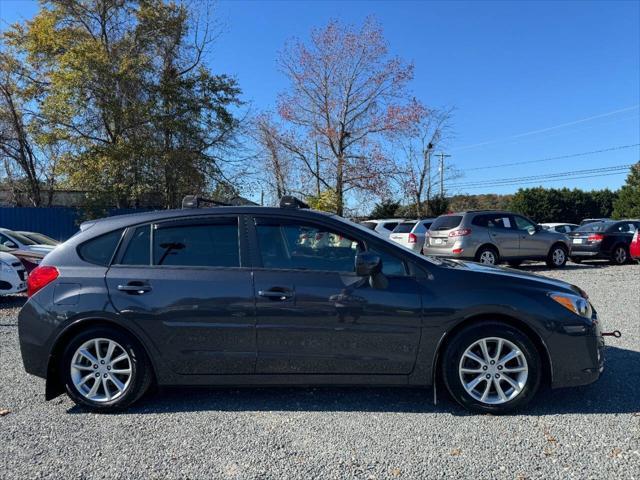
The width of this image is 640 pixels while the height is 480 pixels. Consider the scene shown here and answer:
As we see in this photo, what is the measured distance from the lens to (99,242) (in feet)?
13.4

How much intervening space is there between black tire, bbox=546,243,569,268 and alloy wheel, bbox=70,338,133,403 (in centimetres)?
1295

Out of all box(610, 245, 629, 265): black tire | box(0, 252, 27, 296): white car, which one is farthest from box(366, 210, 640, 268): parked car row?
box(0, 252, 27, 296): white car

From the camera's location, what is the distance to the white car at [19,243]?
33.1 ft

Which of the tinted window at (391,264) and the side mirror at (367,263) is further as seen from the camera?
the tinted window at (391,264)

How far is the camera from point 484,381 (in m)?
3.77

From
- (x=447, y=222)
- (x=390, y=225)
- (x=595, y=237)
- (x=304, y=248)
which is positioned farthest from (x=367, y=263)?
(x=595, y=237)

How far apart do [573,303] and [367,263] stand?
1.68m

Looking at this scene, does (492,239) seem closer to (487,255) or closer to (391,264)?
(487,255)

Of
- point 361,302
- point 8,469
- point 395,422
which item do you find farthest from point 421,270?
point 8,469

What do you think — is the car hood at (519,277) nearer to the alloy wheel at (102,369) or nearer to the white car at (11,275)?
the alloy wheel at (102,369)

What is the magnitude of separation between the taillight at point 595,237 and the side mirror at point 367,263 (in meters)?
14.6

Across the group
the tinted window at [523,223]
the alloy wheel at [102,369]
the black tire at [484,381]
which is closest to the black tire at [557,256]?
the tinted window at [523,223]

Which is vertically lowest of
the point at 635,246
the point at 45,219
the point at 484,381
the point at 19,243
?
the point at 484,381

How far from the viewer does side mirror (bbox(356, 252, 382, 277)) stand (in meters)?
3.65
